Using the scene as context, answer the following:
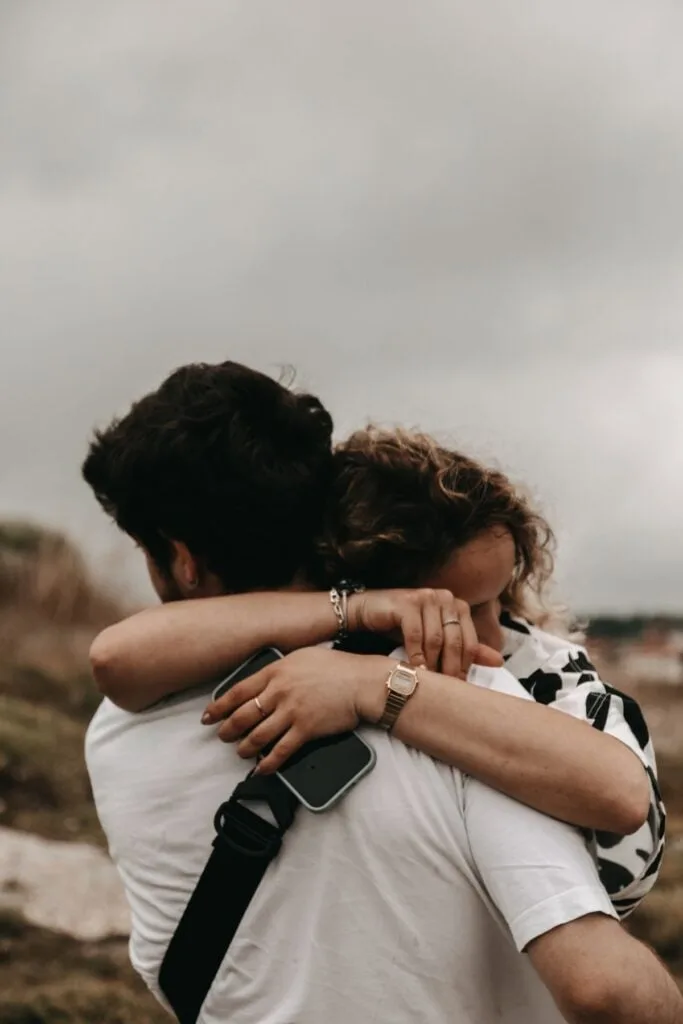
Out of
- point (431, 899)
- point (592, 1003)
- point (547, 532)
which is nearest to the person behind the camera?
point (592, 1003)

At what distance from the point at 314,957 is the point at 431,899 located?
20 centimetres

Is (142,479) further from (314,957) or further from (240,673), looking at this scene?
(314,957)

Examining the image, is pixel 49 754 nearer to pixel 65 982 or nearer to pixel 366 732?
pixel 65 982

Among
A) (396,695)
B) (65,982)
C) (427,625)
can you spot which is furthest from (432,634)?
(65,982)

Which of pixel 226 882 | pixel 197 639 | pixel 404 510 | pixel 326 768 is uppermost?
pixel 404 510

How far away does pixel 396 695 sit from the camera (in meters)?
1.50

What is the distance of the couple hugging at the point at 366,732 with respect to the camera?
1.41 m

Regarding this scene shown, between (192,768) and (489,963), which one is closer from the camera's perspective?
(489,963)

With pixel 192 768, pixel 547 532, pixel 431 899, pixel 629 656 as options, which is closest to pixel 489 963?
pixel 431 899

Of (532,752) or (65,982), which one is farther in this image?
(65,982)

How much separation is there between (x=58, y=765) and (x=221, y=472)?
16.4ft

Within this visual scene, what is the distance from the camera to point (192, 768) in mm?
1623

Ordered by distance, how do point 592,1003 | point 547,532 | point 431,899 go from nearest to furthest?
point 592,1003 < point 431,899 < point 547,532

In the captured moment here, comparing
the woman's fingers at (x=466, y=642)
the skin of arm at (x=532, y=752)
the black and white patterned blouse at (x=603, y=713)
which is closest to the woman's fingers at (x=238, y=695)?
the skin of arm at (x=532, y=752)
